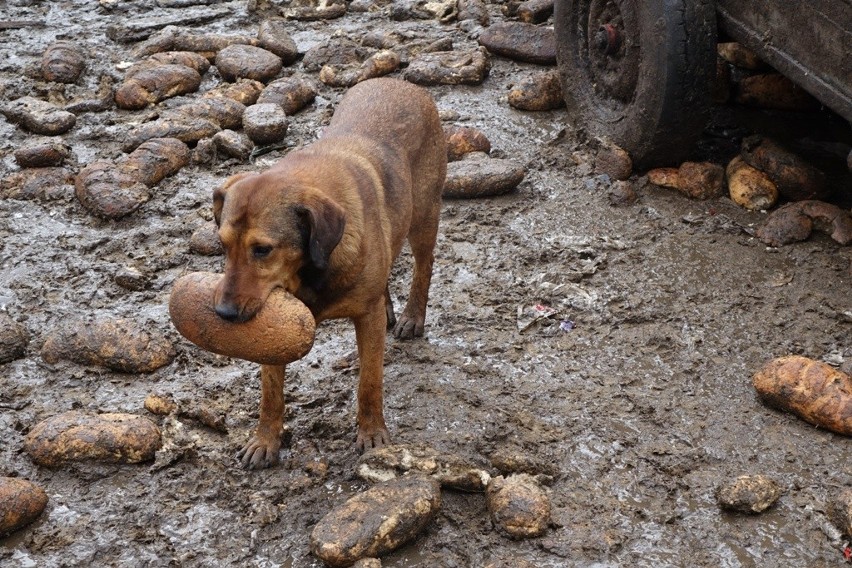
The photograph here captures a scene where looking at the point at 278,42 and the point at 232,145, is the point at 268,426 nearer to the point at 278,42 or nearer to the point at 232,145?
the point at 232,145

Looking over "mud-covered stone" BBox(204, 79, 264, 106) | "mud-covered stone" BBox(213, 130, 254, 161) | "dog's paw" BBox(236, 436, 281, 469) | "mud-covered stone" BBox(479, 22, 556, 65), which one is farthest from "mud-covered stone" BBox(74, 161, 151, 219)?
"mud-covered stone" BBox(479, 22, 556, 65)

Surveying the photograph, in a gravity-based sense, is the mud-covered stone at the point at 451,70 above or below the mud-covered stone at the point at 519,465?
above

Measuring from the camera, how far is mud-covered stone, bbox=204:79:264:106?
7625 millimetres

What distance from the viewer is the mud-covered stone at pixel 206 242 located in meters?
5.91

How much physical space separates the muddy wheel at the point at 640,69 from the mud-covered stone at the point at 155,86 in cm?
284

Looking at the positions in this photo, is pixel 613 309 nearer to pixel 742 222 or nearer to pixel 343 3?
pixel 742 222

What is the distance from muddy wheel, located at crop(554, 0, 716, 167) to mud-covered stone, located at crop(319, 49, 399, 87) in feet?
4.91

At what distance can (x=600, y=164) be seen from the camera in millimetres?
6684

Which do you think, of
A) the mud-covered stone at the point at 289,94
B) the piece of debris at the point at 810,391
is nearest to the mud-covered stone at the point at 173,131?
the mud-covered stone at the point at 289,94

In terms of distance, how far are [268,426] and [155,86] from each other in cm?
417

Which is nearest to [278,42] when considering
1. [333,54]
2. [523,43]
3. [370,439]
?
[333,54]

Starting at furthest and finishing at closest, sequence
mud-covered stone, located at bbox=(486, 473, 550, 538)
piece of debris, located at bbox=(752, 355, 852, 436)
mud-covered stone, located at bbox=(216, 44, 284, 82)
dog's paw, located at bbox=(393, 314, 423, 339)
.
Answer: mud-covered stone, located at bbox=(216, 44, 284, 82), dog's paw, located at bbox=(393, 314, 423, 339), piece of debris, located at bbox=(752, 355, 852, 436), mud-covered stone, located at bbox=(486, 473, 550, 538)

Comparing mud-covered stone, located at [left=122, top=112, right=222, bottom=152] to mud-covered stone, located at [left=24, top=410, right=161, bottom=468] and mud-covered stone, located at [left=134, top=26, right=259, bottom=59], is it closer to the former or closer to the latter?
mud-covered stone, located at [left=134, top=26, right=259, bottom=59]

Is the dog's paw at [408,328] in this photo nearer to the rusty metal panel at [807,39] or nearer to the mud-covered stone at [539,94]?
the rusty metal panel at [807,39]
